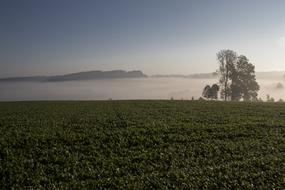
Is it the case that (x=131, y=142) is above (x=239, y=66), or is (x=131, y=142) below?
below

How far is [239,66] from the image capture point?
11394cm

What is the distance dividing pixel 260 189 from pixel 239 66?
10366 centimetres

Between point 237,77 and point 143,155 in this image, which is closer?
point 143,155

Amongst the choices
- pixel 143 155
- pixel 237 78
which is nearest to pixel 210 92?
pixel 237 78

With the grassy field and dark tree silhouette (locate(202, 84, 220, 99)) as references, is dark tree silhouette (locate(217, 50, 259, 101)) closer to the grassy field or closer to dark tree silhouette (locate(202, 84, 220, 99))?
dark tree silhouette (locate(202, 84, 220, 99))

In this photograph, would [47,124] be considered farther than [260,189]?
Yes

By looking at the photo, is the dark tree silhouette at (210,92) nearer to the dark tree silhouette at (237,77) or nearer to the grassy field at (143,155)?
the dark tree silhouette at (237,77)

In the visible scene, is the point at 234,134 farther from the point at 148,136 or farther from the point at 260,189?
the point at 260,189

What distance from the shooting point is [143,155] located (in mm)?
21578

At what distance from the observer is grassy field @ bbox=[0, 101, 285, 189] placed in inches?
659

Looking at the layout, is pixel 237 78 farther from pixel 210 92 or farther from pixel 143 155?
pixel 143 155

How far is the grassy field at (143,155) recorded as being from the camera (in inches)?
659

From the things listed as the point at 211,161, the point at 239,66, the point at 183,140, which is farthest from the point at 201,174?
the point at 239,66

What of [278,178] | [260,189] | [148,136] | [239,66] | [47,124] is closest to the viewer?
[260,189]
